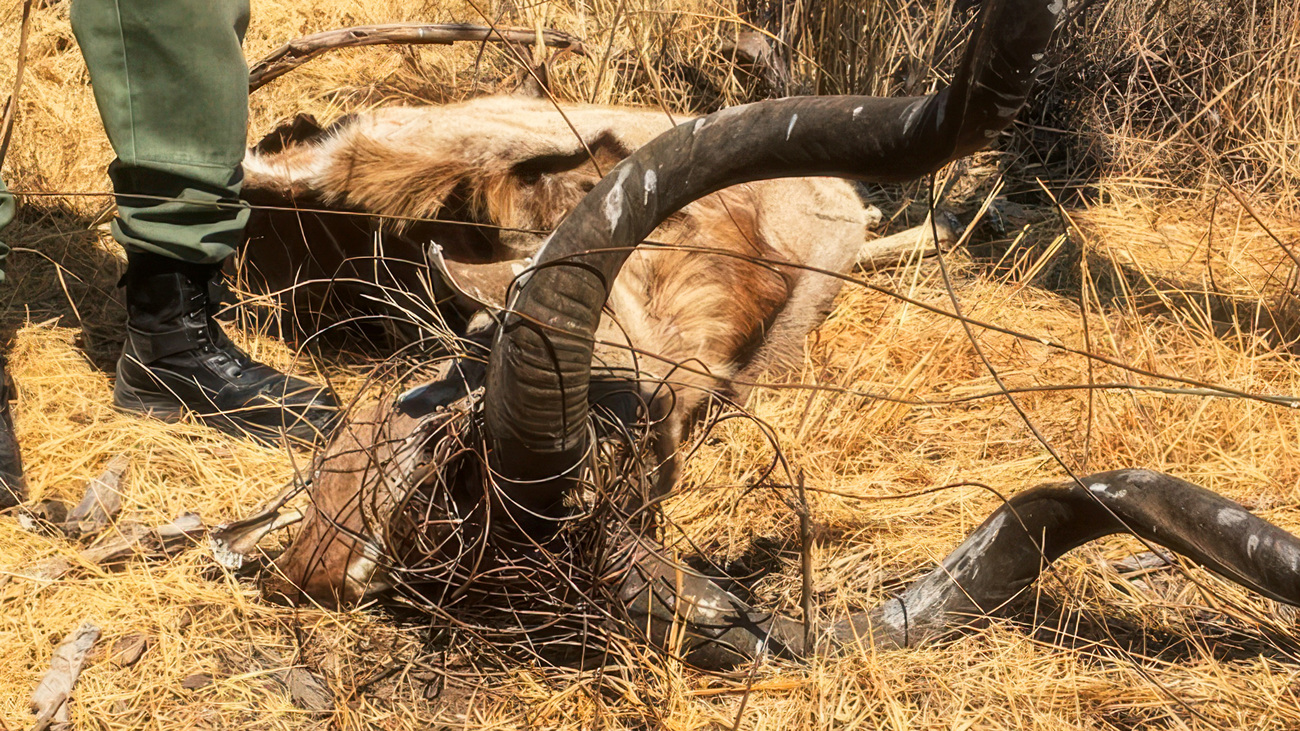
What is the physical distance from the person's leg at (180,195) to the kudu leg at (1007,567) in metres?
1.13

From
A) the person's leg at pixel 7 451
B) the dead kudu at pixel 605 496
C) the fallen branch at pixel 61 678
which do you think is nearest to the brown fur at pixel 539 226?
the dead kudu at pixel 605 496

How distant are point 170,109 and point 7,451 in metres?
0.95

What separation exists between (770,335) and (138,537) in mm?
1853

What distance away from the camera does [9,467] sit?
8.46ft

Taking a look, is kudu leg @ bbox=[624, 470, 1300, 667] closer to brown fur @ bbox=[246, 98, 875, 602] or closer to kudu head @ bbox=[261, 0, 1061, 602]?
kudu head @ bbox=[261, 0, 1061, 602]

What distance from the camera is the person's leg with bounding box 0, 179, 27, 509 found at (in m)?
2.53

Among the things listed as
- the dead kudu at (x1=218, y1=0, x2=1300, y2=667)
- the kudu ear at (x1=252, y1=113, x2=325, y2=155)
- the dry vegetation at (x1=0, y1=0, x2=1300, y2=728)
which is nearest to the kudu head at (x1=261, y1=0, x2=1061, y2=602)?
the dead kudu at (x1=218, y1=0, x2=1300, y2=667)

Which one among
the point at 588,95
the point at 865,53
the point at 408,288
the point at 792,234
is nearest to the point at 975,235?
the point at 865,53

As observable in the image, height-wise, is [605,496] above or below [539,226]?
below

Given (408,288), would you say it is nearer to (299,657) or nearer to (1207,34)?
(299,657)

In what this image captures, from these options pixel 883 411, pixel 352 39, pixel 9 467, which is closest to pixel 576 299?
pixel 883 411

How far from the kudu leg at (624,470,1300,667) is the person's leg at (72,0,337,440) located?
1.13 meters

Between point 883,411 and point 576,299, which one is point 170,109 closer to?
point 576,299

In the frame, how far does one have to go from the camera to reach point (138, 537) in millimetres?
2443
